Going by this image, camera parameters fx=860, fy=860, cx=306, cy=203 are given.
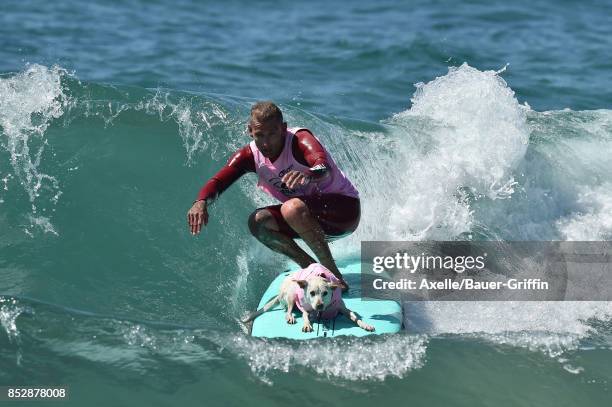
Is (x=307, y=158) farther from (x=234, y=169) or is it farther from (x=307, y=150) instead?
(x=234, y=169)

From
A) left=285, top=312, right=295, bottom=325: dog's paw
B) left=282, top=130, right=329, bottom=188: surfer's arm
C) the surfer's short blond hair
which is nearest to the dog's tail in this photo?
left=285, top=312, right=295, bottom=325: dog's paw

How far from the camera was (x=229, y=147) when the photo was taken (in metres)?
8.44

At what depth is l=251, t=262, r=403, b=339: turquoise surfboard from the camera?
5680 mm

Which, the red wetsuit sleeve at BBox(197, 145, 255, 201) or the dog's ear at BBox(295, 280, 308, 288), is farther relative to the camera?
the red wetsuit sleeve at BBox(197, 145, 255, 201)

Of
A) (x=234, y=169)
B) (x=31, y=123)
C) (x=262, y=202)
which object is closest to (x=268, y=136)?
(x=234, y=169)

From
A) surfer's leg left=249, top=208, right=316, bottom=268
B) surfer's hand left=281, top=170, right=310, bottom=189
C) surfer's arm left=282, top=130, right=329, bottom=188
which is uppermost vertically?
surfer's arm left=282, top=130, right=329, bottom=188

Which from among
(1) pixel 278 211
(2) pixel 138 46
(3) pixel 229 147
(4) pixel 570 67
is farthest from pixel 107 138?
(4) pixel 570 67

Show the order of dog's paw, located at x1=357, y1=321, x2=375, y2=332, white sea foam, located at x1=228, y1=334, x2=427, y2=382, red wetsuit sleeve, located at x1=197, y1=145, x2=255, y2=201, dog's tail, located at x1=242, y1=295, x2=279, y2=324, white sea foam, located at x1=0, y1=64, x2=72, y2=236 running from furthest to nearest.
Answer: white sea foam, located at x1=0, y1=64, x2=72, y2=236, dog's tail, located at x1=242, y1=295, x2=279, y2=324, red wetsuit sleeve, located at x1=197, y1=145, x2=255, y2=201, dog's paw, located at x1=357, y1=321, x2=375, y2=332, white sea foam, located at x1=228, y1=334, x2=427, y2=382

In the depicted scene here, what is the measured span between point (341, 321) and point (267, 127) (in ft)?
4.62

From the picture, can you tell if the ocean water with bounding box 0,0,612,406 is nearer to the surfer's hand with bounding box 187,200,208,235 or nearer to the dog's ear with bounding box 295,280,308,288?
the dog's ear with bounding box 295,280,308,288

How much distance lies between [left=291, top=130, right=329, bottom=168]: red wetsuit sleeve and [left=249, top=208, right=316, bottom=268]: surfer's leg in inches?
20.5

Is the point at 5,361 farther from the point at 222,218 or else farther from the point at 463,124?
the point at 463,124

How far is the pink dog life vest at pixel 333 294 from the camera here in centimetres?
576

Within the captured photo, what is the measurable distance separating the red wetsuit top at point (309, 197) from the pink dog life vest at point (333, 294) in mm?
451
